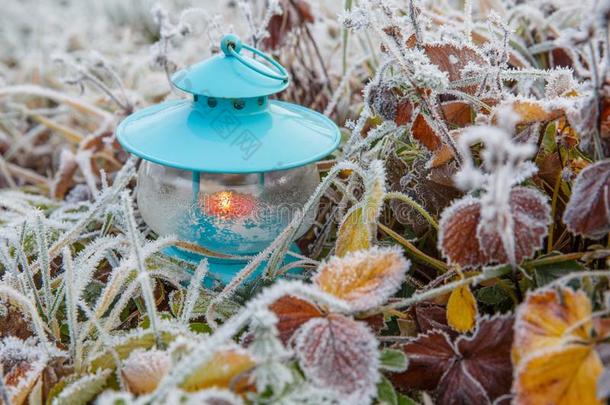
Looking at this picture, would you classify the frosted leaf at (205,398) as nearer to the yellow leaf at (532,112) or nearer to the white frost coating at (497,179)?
the white frost coating at (497,179)

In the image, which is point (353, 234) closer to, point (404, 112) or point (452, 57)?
point (404, 112)

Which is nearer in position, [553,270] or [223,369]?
[223,369]

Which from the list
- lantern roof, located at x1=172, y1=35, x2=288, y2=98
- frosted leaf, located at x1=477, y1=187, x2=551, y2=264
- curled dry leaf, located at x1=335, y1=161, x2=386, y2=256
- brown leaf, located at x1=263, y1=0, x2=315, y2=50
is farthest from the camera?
brown leaf, located at x1=263, y1=0, x2=315, y2=50

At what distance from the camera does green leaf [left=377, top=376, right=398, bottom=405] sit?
0.64 m

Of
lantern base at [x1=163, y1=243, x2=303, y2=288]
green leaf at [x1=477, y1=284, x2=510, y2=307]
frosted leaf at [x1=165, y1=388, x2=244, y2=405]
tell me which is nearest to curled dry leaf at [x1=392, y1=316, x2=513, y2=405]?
green leaf at [x1=477, y1=284, x2=510, y2=307]

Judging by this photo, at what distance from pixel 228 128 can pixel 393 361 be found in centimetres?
41

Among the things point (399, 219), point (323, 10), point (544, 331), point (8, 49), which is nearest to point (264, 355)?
point (544, 331)

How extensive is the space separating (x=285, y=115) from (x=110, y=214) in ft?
1.10

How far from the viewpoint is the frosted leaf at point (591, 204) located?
645 mm

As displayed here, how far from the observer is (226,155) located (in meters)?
0.84

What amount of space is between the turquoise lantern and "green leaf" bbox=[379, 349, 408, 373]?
30 cm

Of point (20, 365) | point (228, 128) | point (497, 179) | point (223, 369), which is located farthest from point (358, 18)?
point (20, 365)

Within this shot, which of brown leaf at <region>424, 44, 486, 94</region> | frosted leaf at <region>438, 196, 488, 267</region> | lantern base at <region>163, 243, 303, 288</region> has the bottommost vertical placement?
lantern base at <region>163, 243, 303, 288</region>

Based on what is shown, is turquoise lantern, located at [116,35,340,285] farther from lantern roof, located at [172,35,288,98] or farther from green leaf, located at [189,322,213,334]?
green leaf, located at [189,322,213,334]
